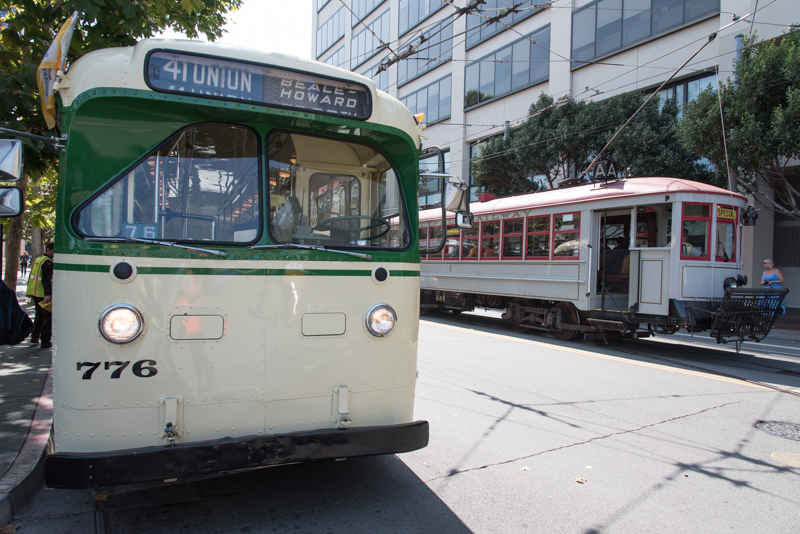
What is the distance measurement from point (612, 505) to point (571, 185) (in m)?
10.4

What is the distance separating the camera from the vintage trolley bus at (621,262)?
9656 millimetres

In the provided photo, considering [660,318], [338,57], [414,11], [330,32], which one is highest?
[330,32]

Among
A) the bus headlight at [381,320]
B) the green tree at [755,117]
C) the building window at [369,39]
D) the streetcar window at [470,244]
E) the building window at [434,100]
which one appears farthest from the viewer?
the building window at [369,39]

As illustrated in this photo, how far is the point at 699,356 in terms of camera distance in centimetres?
996

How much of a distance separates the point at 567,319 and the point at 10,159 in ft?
34.8

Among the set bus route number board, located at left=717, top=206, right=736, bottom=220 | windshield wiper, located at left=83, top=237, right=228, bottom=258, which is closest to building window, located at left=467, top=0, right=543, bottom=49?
bus route number board, located at left=717, top=206, right=736, bottom=220

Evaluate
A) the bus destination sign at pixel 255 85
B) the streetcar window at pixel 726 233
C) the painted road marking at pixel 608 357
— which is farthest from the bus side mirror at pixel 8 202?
the streetcar window at pixel 726 233

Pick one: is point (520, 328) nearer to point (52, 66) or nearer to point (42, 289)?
point (42, 289)

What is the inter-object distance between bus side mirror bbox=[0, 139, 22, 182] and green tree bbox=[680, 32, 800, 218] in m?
13.6

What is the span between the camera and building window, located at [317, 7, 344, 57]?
123 feet

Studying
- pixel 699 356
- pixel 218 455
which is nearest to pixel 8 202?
pixel 218 455

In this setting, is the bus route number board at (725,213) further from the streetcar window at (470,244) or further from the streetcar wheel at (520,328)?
the streetcar window at (470,244)

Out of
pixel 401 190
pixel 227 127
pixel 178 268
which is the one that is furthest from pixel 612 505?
pixel 227 127

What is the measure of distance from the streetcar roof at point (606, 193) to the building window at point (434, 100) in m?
16.8
